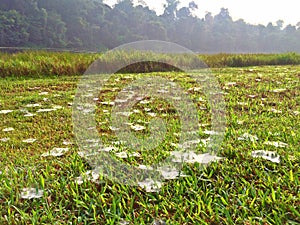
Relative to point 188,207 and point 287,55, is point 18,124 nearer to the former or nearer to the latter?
point 188,207

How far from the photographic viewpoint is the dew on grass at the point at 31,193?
1.42 meters

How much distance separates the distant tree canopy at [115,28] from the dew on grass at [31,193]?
20261 millimetres

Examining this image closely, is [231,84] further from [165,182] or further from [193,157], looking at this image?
[165,182]

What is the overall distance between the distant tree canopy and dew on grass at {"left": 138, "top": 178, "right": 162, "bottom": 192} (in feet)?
67.1

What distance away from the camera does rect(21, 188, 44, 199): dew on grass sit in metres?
1.42

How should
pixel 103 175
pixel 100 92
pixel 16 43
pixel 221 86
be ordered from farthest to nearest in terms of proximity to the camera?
1. pixel 16 43
2. pixel 221 86
3. pixel 100 92
4. pixel 103 175

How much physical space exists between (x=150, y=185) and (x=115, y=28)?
2698 cm

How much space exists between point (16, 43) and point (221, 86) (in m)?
19.0

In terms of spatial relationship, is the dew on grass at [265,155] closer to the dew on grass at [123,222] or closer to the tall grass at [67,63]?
the dew on grass at [123,222]

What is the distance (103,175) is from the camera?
1602 millimetres

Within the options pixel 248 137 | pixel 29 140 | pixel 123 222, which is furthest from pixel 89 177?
pixel 248 137

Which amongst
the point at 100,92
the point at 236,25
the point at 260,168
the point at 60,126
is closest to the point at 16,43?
the point at 100,92

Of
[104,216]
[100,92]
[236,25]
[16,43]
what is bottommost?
[104,216]

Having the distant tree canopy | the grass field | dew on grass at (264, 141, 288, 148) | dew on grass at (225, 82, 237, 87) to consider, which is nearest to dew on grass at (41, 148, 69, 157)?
the grass field
